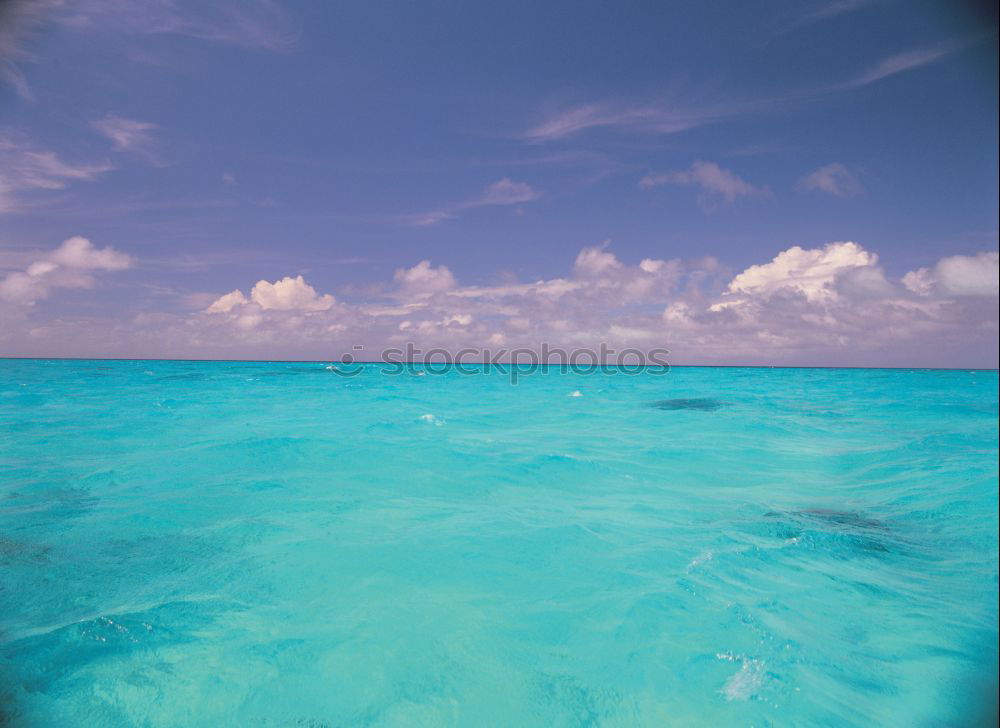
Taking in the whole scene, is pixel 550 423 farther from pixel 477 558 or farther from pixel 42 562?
pixel 42 562

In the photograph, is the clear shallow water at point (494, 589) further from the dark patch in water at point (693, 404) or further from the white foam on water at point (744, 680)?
the dark patch in water at point (693, 404)

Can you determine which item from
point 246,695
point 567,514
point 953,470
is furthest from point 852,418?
point 246,695

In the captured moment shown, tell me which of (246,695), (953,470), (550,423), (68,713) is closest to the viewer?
(68,713)

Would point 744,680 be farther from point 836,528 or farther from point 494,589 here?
point 836,528

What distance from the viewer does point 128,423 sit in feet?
71.0

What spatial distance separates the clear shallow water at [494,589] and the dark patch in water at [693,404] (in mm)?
14736

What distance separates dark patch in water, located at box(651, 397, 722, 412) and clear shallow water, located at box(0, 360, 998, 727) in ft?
48.3

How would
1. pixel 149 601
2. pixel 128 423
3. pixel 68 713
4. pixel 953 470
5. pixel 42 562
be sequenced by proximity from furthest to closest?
pixel 128 423 < pixel 953 470 < pixel 42 562 < pixel 149 601 < pixel 68 713

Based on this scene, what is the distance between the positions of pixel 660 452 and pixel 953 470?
27.3ft

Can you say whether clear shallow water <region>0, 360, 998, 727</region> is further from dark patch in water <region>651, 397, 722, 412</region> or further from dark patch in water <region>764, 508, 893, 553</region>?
dark patch in water <region>651, 397, 722, 412</region>

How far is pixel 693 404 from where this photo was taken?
32.4 meters

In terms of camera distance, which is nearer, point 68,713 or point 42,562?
point 68,713

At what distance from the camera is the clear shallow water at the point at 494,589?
4555 mm

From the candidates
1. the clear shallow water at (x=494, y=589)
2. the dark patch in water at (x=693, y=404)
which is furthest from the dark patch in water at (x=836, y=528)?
the dark patch in water at (x=693, y=404)
